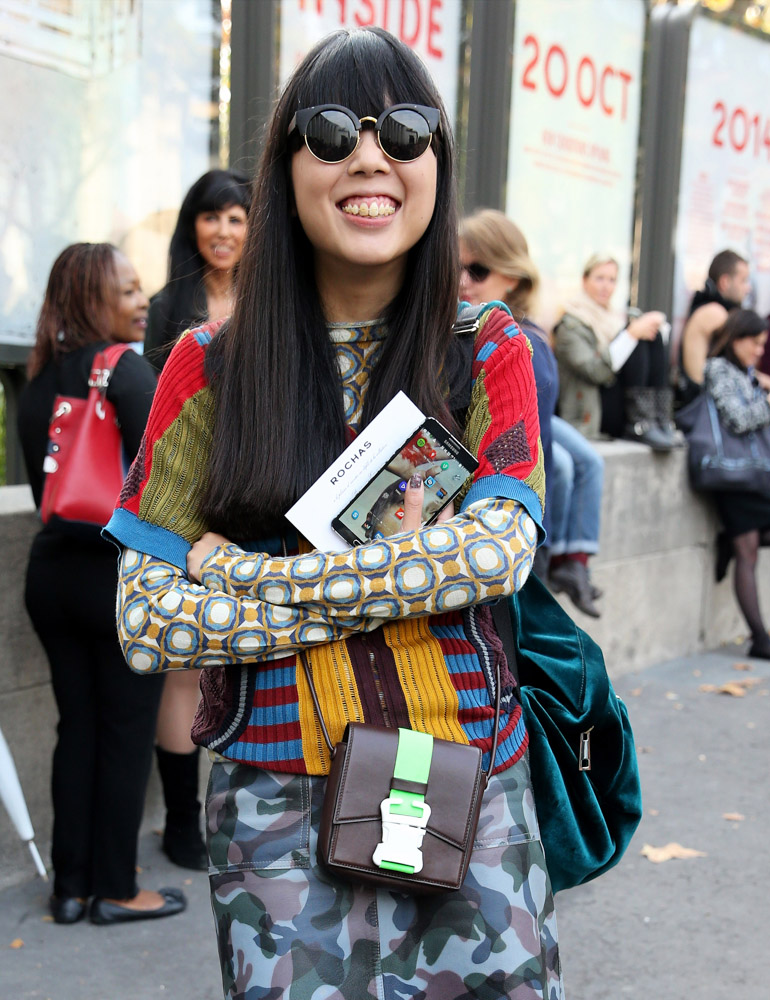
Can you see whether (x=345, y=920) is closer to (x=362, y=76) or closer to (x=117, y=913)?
(x=362, y=76)

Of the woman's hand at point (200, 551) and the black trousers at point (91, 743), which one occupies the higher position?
the woman's hand at point (200, 551)

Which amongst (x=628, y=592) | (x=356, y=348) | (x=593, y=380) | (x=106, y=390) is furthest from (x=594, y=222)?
(x=356, y=348)

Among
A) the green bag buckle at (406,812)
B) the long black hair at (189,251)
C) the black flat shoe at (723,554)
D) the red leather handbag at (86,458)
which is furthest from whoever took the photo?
the black flat shoe at (723,554)

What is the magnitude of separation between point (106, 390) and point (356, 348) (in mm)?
1861

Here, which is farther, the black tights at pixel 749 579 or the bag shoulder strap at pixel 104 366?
the black tights at pixel 749 579

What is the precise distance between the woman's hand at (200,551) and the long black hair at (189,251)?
2.49 m

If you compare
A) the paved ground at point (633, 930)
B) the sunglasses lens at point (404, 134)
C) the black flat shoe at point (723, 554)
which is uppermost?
the sunglasses lens at point (404, 134)

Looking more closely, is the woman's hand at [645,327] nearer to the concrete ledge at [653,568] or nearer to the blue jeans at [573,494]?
the concrete ledge at [653,568]

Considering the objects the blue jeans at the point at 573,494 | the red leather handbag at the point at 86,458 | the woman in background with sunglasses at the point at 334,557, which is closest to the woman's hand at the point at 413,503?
the woman in background with sunglasses at the point at 334,557

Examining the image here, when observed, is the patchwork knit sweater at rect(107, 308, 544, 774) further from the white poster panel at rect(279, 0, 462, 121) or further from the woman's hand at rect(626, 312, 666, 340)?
the woman's hand at rect(626, 312, 666, 340)

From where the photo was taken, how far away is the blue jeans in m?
5.53

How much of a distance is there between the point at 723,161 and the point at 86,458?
7.82 meters

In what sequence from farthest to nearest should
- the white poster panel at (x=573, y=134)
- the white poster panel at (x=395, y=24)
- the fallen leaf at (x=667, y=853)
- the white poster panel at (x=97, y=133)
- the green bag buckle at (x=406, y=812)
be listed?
the white poster panel at (x=573, y=134) < the white poster panel at (x=395, y=24) < the white poster panel at (x=97, y=133) < the fallen leaf at (x=667, y=853) < the green bag buckle at (x=406, y=812)

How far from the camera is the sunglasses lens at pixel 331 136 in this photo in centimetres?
188
